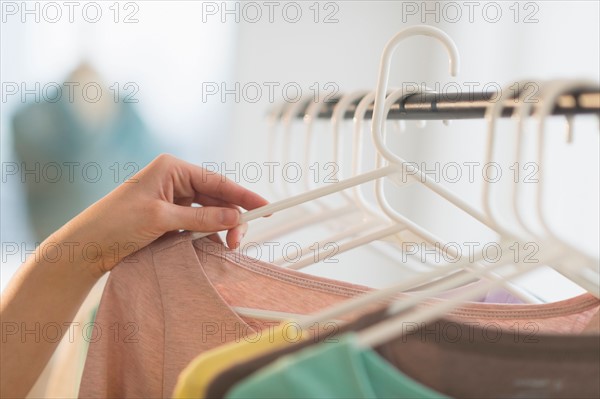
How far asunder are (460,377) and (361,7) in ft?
7.66

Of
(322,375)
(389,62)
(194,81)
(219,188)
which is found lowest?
(322,375)

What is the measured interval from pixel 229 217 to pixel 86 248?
15cm

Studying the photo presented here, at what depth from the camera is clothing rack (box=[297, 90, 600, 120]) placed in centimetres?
59

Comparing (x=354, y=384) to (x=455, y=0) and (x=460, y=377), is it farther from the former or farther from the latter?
(x=455, y=0)

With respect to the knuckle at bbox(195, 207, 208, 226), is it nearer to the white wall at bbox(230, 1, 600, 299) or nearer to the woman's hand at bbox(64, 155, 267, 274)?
the woman's hand at bbox(64, 155, 267, 274)

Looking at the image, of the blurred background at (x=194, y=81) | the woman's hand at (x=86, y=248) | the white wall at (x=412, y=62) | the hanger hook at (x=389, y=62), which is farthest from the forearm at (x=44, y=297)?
the blurred background at (x=194, y=81)

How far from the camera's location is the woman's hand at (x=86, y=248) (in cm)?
A: 74

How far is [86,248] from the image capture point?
2.47ft

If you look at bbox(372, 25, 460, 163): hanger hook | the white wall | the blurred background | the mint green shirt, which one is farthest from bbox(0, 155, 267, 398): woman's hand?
the blurred background

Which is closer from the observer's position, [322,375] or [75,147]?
[322,375]

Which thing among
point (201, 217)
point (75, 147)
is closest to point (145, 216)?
point (201, 217)

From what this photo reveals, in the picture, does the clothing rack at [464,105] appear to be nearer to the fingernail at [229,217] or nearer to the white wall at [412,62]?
the fingernail at [229,217]

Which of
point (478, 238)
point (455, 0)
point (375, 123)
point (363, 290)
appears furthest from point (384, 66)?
point (455, 0)

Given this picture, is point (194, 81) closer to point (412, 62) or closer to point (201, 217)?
point (412, 62)
